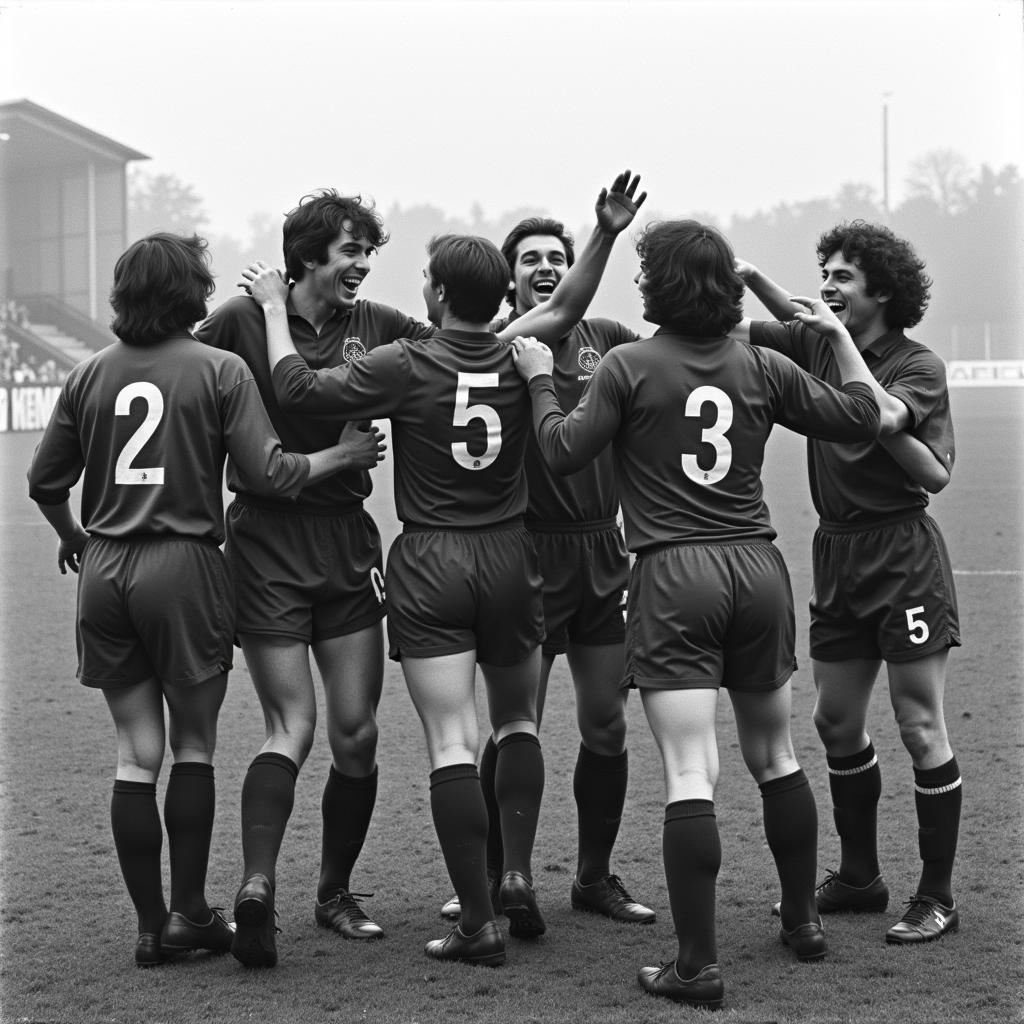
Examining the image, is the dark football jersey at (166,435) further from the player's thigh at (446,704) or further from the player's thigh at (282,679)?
the player's thigh at (446,704)

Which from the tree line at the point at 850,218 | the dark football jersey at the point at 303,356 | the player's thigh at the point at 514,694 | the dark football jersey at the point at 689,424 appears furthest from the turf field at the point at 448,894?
the tree line at the point at 850,218

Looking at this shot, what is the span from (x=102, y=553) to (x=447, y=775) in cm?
112

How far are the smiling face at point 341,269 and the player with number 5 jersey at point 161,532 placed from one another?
0.37m

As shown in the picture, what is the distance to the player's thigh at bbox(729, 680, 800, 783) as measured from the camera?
3.64 meters

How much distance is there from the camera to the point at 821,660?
4.22m

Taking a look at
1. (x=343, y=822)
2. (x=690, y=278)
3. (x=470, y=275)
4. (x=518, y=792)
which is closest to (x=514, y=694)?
(x=518, y=792)

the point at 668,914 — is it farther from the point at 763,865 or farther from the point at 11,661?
the point at 11,661

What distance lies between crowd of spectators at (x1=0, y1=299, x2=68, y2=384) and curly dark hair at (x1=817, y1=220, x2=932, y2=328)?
2768cm

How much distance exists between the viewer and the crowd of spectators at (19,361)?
105 ft

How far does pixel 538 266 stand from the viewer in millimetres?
4434

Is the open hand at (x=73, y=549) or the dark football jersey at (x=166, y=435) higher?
the dark football jersey at (x=166, y=435)

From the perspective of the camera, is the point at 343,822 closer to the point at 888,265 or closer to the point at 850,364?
the point at 850,364

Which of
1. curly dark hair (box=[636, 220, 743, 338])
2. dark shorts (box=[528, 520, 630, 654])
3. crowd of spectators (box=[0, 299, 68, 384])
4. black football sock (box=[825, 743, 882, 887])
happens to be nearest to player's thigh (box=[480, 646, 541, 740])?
dark shorts (box=[528, 520, 630, 654])

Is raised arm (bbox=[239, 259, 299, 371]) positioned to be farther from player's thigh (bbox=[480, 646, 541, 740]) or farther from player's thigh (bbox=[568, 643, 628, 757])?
player's thigh (bbox=[568, 643, 628, 757])
